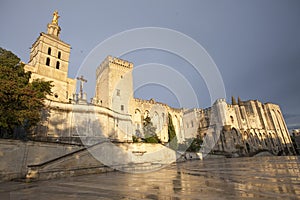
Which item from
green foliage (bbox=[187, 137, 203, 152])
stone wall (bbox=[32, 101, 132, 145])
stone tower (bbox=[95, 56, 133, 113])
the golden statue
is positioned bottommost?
green foliage (bbox=[187, 137, 203, 152])

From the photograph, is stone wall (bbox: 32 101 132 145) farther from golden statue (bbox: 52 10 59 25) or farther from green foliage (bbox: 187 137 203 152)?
golden statue (bbox: 52 10 59 25)

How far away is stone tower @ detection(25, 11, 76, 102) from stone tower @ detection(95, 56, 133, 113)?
7.18 m

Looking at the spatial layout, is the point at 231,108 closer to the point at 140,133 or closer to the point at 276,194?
the point at 140,133

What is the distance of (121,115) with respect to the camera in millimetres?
25953

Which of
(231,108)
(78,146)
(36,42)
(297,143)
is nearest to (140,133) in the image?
Answer: (78,146)

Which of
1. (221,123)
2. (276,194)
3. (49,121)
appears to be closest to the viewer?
(276,194)

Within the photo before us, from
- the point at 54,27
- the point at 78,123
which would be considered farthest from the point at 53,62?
the point at 78,123

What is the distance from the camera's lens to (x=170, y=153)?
2078 centimetres

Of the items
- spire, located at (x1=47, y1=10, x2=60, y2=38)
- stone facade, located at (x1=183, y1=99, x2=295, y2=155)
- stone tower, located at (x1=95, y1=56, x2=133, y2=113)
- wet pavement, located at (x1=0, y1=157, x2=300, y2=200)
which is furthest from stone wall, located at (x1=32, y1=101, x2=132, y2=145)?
stone facade, located at (x1=183, y1=99, x2=295, y2=155)

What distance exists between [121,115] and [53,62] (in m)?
16.4

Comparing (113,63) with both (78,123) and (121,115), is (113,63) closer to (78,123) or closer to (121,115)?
(121,115)

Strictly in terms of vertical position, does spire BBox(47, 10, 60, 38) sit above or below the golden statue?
below

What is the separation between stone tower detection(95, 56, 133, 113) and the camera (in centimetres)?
3491

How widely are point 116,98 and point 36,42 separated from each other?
711 inches
